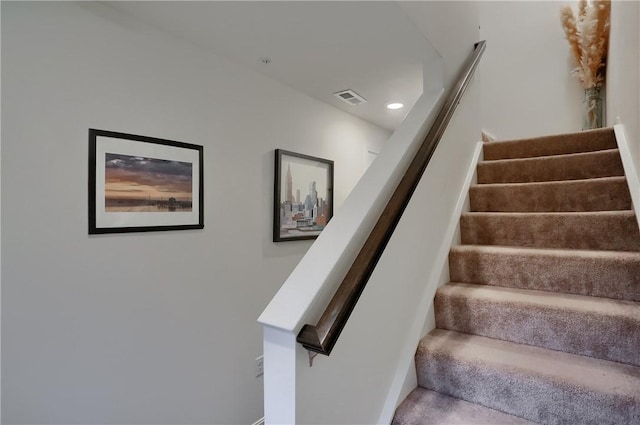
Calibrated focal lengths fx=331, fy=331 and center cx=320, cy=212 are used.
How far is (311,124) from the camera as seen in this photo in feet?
9.23

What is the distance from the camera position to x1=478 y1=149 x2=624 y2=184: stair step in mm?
1985

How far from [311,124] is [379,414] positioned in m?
2.21

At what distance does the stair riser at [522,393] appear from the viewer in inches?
40.4

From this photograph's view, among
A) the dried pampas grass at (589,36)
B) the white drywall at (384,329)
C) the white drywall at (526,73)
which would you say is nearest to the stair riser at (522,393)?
the white drywall at (384,329)

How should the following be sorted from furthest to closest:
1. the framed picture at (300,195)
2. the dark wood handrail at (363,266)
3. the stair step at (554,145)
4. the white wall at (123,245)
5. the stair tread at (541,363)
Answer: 1. the framed picture at (300,195)
2. the stair step at (554,145)
3. the white wall at (123,245)
4. the stair tread at (541,363)
5. the dark wood handrail at (363,266)

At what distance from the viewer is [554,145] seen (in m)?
2.34

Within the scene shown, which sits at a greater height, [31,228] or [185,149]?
[185,149]

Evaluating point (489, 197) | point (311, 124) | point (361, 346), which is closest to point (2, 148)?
point (361, 346)

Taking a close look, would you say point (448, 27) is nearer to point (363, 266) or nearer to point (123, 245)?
point (363, 266)

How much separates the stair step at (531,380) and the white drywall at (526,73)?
8.70ft

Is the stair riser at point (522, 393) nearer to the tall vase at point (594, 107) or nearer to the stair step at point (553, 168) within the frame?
the stair step at point (553, 168)

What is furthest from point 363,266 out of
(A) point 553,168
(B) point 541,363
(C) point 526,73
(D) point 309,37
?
(C) point 526,73

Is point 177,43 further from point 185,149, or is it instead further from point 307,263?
point 307,263

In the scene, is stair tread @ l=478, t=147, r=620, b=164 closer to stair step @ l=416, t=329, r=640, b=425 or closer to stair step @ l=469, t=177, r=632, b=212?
stair step @ l=469, t=177, r=632, b=212
